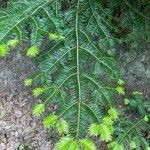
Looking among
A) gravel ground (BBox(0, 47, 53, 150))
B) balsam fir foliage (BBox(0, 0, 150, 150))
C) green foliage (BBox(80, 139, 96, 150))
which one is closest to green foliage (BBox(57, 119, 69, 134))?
balsam fir foliage (BBox(0, 0, 150, 150))

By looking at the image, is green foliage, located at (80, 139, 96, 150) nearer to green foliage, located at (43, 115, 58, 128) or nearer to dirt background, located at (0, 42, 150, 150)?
green foliage, located at (43, 115, 58, 128)

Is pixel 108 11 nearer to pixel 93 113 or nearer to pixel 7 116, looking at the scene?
pixel 93 113

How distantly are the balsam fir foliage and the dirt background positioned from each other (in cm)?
88

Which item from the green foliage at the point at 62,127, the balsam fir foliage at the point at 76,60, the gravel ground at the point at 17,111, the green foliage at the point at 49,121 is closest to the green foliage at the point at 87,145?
the balsam fir foliage at the point at 76,60

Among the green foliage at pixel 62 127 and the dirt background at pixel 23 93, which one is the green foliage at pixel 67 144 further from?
the dirt background at pixel 23 93

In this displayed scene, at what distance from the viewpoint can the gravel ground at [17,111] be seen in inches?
161

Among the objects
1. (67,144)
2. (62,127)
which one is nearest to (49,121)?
(62,127)

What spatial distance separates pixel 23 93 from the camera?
14.1 ft

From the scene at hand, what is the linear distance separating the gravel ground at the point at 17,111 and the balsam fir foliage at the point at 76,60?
3.78ft

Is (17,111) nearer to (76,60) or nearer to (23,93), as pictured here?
(23,93)

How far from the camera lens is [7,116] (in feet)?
13.8

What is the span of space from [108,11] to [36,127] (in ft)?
5.97

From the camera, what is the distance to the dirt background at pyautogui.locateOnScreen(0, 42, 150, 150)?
411cm

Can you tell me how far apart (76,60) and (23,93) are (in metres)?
1.60
